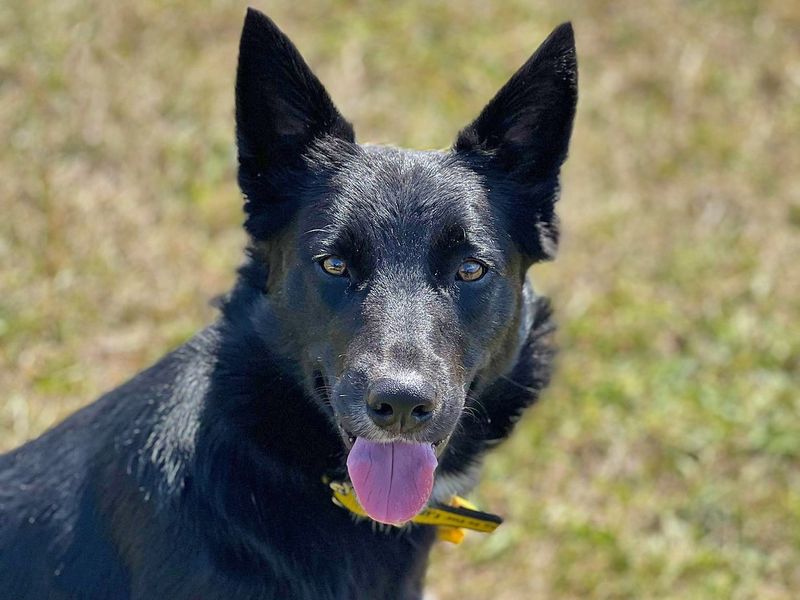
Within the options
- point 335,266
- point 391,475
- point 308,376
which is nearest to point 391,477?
point 391,475

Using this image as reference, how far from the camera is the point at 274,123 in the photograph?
11.6 ft

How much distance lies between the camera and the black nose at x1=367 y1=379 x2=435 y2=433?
303cm

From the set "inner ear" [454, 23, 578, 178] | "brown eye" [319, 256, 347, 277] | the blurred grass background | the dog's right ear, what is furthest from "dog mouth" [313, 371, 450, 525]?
the blurred grass background

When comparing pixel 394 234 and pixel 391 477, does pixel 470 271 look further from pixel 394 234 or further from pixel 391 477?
pixel 391 477

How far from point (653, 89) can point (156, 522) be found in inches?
212

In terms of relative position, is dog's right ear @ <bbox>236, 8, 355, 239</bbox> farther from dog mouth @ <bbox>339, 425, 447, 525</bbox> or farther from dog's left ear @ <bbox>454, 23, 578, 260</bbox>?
dog mouth @ <bbox>339, 425, 447, 525</bbox>

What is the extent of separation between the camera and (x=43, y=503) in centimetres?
346

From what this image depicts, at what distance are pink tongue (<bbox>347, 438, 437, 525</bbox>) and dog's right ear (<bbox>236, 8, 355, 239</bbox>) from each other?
85 cm

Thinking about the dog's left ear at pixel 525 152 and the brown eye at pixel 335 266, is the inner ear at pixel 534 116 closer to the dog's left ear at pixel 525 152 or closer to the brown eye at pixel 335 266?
the dog's left ear at pixel 525 152

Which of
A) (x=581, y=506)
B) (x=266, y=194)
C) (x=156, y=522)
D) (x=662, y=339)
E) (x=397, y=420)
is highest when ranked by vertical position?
(x=266, y=194)

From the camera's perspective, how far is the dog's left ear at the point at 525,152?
140 inches

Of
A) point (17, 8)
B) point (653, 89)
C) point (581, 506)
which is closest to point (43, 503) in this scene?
point (581, 506)

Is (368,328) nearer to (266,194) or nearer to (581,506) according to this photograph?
(266,194)

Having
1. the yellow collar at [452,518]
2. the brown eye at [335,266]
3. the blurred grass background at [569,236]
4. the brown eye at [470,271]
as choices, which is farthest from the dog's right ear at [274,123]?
the blurred grass background at [569,236]
